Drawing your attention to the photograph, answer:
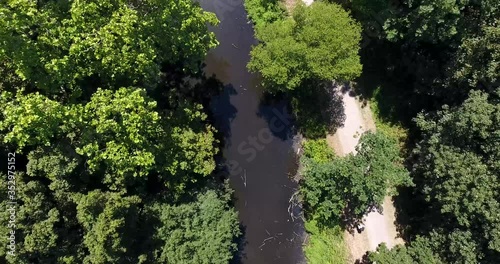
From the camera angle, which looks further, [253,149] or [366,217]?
[253,149]

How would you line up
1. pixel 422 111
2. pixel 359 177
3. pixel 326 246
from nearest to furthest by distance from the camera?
pixel 359 177
pixel 422 111
pixel 326 246

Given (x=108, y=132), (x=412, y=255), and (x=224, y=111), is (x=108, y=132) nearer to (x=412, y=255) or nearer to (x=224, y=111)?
(x=224, y=111)

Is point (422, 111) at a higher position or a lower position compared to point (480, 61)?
higher

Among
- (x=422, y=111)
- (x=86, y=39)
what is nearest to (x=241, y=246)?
(x=422, y=111)

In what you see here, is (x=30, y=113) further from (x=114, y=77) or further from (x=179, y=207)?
(x=179, y=207)

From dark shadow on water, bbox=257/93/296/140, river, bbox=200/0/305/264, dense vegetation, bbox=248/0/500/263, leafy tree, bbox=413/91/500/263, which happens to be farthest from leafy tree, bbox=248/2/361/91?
leafy tree, bbox=413/91/500/263

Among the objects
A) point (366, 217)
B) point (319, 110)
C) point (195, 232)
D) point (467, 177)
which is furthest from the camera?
point (319, 110)

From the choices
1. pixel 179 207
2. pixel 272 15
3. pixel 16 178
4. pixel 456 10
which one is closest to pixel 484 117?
pixel 456 10

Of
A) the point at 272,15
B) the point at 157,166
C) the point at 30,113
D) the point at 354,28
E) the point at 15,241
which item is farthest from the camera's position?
the point at 272,15
